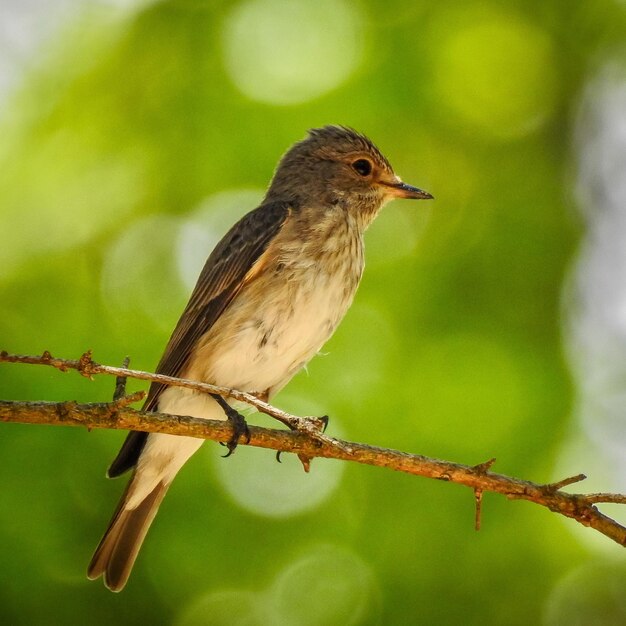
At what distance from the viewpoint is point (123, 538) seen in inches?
166

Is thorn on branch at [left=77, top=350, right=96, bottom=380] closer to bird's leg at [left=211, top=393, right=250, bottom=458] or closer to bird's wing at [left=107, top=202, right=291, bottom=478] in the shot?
bird's leg at [left=211, top=393, right=250, bottom=458]

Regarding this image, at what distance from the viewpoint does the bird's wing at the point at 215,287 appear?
14.8 feet

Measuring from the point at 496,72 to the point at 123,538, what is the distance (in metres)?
2.93

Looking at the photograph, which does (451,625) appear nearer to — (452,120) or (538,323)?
(538,323)

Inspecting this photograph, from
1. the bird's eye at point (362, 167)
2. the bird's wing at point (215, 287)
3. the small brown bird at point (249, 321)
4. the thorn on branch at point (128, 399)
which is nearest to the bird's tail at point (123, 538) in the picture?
the small brown bird at point (249, 321)

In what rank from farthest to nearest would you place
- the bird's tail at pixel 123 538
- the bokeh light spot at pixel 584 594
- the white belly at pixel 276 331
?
the white belly at pixel 276 331
the bokeh light spot at pixel 584 594
the bird's tail at pixel 123 538

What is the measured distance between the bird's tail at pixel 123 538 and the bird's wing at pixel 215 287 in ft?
0.57

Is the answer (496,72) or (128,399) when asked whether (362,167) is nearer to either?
(496,72)

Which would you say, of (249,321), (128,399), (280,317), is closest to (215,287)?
(249,321)

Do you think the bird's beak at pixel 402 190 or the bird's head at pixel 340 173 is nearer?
the bird's beak at pixel 402 190

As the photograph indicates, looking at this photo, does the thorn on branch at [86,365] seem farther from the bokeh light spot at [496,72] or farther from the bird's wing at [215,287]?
the bokeh light spot at [496,72]

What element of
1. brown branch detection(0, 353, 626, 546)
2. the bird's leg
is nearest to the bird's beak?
the bird's leg

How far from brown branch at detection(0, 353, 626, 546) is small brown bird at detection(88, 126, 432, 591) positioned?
1.08 metres

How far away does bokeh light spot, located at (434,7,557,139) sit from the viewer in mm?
5266
